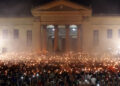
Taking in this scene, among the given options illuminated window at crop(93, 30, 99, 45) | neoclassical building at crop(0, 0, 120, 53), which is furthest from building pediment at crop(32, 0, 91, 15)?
illuminated window at crop(93, 30, 99, 45)

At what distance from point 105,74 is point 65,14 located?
2778 cm

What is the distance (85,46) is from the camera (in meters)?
49.1

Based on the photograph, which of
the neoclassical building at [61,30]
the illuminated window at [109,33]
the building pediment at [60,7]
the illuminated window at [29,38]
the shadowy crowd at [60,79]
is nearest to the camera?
the shadowy crowd at [60,79]

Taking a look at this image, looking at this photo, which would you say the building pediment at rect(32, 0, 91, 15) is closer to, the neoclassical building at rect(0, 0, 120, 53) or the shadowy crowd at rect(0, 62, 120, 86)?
the neoclassical building at rect(0, 0, 120, 53)

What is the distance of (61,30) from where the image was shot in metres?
54.3

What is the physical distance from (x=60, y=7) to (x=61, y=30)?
755 cm

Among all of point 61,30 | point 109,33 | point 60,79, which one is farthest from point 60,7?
point 60,79

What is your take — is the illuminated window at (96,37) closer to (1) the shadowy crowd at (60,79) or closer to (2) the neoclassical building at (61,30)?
(2) the neoclassical building at (61,30)

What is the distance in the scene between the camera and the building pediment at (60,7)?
47406 millimetres

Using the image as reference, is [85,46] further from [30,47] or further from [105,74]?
[105,74]

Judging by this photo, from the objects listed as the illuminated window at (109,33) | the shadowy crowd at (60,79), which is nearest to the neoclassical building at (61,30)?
the illuminated window at (109,33)

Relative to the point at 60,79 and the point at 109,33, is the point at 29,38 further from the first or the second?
the point at 60,79

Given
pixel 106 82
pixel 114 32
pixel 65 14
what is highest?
pixel 65 14

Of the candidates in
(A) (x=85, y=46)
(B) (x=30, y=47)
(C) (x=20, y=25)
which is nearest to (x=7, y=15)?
(C) (x=20, y=25)
